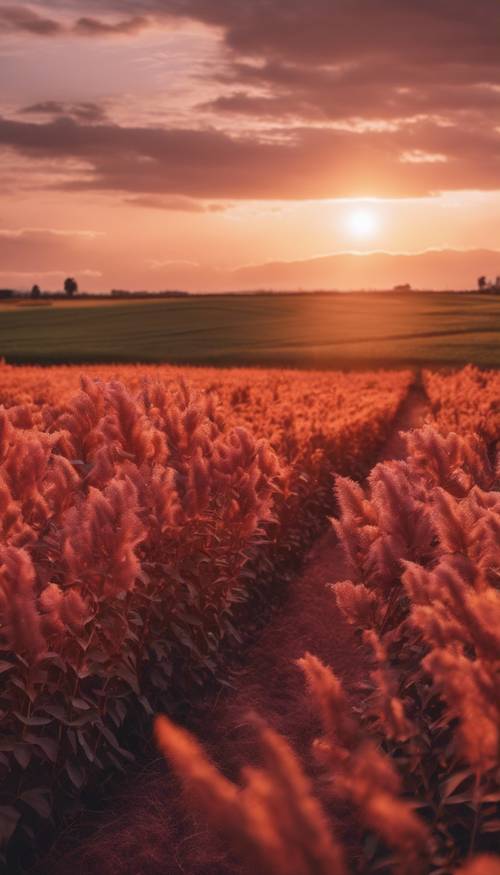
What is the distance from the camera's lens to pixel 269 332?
68812mm

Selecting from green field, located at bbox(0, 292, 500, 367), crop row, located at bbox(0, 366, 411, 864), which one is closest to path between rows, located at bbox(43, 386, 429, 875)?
crop row, located at bbox(0, 366, 411, 864)

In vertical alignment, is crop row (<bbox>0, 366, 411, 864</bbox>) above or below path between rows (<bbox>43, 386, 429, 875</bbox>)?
above

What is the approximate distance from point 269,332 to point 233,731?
207 ft

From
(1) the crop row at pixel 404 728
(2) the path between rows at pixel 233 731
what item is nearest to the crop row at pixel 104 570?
(2) the path between rows at pixel 233 731

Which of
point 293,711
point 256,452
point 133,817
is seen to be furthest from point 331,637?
point 133,817

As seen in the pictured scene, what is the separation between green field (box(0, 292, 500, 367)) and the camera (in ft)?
175

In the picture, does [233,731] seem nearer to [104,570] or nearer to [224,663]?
[224,663]

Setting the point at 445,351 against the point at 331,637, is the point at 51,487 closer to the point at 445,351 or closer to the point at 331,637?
the point at 331,637

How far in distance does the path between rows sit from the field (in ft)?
0.05

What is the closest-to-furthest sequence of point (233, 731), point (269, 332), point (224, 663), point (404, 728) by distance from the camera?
point (404, 728), point (233, 731), point (224, 663), point (269, 332)

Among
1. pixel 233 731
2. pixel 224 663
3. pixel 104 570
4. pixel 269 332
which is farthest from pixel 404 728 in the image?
pixel 269 332

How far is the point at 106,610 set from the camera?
5.09 m

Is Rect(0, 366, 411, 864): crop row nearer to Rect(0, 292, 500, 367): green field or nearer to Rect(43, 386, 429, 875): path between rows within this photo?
Rect(43, 386, 429, 875): path between rows

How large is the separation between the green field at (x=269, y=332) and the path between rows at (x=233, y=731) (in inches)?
1594
